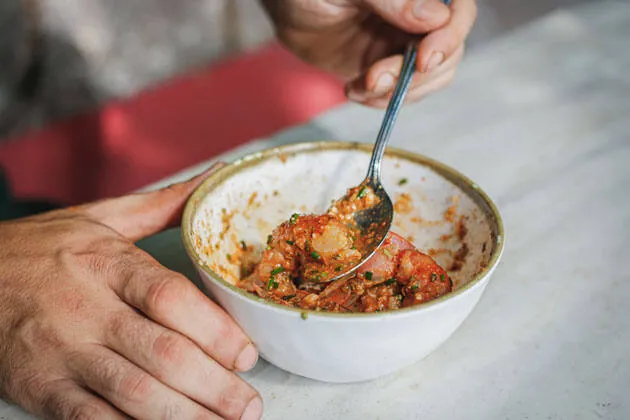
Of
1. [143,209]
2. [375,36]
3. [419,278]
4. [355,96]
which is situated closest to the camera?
[419,278]

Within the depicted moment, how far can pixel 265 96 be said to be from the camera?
310cm

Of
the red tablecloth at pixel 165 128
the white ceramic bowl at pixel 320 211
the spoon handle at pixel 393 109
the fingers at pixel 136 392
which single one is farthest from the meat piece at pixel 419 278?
the red tablecloth at pixel 165 128

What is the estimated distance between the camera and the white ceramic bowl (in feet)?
2.38

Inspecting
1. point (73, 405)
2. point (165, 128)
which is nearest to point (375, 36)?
point (73, 405)

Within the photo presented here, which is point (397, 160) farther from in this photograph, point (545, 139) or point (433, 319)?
point (545, 139)

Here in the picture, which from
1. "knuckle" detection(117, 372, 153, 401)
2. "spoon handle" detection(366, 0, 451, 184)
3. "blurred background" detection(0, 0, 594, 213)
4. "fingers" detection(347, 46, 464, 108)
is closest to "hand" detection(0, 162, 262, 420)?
"knuckle" detection(117, 372, 153, 401)

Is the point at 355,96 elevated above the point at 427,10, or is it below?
below

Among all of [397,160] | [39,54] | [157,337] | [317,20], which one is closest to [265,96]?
[39,54]

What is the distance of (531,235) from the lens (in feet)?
3.93

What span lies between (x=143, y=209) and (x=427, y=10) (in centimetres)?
64

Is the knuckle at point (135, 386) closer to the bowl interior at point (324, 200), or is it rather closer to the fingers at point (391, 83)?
the bowl interior at point (324, 200)

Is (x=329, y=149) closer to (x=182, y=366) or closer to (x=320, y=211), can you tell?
(x=320, y=211)

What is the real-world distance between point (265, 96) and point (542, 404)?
8.06 ft

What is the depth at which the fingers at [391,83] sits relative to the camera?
1.22 metres
